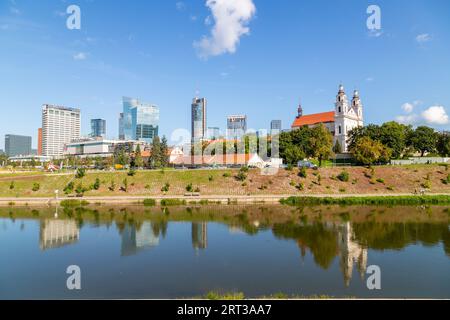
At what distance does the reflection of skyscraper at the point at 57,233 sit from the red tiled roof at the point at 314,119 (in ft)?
272

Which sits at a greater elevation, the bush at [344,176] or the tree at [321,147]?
the tree at [321,147]

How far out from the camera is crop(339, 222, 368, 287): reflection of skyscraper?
1915cm

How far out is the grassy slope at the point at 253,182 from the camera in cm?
5262

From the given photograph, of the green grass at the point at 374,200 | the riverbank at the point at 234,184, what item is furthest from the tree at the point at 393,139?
the green grass at the point at 374,200

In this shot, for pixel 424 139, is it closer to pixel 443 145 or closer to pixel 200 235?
pixel 443 145

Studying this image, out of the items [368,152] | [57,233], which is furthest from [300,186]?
[57,233]

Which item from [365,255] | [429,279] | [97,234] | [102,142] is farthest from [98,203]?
[102,142]

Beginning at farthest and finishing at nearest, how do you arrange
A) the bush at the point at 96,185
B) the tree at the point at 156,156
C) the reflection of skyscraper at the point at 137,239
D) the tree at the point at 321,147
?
the tree at the point at 156,156 < the tree at the point at 321,147 < the bush at the point at 96,185 < the reflection of skyscraper at the point at 137,239

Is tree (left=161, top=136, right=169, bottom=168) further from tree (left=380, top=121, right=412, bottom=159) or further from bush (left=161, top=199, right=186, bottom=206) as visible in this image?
tree (left=380, top=121, right=412, bottom=159)

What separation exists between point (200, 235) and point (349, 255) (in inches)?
533

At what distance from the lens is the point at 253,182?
180 feet

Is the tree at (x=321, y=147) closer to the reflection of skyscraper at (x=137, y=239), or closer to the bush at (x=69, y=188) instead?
the reflection of skyscraper at (x=137, y=239)

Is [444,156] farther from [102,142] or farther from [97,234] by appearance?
[102,142]

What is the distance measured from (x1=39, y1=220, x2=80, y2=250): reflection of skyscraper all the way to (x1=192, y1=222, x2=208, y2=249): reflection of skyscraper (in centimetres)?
1095
